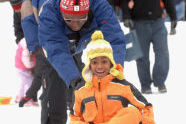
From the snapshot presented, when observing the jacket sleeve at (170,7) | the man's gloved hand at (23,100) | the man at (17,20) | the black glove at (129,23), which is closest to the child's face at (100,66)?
the man at (17,20)

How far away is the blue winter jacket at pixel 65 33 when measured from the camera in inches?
165

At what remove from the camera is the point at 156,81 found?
7816 mm

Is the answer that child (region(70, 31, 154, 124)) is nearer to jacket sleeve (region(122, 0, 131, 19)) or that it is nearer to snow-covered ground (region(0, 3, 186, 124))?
snow-covered ground (region(0, 3, 186, 124))

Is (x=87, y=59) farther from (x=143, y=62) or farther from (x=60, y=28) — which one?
(x=143, y=62)

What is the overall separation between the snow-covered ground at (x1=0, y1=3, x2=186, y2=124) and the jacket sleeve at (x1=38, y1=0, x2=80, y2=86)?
6.53 feet

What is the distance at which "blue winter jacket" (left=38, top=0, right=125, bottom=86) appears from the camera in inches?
165

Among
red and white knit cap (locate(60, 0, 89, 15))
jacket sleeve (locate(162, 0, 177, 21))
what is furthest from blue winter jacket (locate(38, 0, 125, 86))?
jacket sleeve (locate(162, 0, 177, 21))

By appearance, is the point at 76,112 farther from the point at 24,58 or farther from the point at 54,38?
the point at 24,58

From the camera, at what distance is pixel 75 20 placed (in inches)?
164

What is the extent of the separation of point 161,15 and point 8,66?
4.16 m

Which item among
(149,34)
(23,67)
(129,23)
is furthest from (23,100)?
(149,34)

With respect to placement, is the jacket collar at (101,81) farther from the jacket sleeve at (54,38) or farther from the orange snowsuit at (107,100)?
the jacket sleeve at (54,38)

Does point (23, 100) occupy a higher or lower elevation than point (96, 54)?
lower

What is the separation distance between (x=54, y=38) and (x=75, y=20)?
0.76ft
